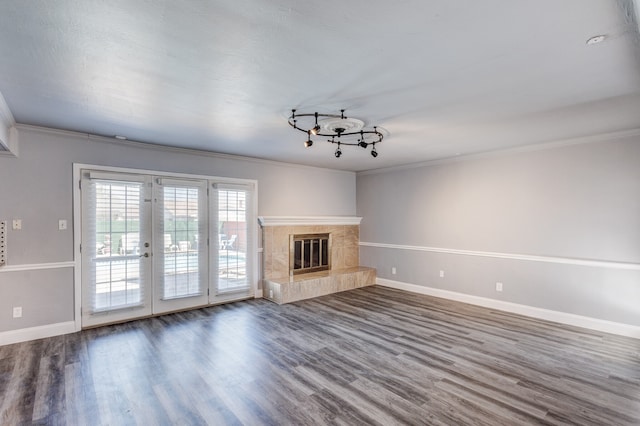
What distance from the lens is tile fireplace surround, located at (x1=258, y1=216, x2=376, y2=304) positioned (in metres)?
5.77

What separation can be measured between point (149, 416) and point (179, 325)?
→ 6.93 ft

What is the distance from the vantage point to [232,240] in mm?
5582

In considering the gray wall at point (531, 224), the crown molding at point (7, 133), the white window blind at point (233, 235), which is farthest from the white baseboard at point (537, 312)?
the crown molding at point (7, 133)

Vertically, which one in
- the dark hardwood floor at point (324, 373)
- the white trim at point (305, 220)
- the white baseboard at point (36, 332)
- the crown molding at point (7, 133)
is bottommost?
the dark hardwood floor at point (324, 373)

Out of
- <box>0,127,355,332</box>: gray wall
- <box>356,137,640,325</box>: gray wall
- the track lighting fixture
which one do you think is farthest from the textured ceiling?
<box>356,137,640,325</box>: gray wall

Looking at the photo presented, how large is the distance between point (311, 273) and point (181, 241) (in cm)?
264

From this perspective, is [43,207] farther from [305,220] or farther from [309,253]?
[309,253]

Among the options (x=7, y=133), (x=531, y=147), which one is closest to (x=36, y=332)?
(x=7, y=133)

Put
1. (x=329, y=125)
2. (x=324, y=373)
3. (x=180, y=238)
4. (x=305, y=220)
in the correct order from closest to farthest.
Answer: (x=324, y=373), (x=329, y=125), (x=180, y=238), (x=305, y=220)

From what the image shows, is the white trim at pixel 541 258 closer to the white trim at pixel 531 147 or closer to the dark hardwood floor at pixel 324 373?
the dark hardwood floor at pixel 324 373

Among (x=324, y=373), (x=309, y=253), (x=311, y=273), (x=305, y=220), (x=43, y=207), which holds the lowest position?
(x=324, y=373)

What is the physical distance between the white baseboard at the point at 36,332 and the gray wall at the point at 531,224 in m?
5.52

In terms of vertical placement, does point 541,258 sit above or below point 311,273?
above

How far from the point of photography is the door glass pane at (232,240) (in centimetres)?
547
